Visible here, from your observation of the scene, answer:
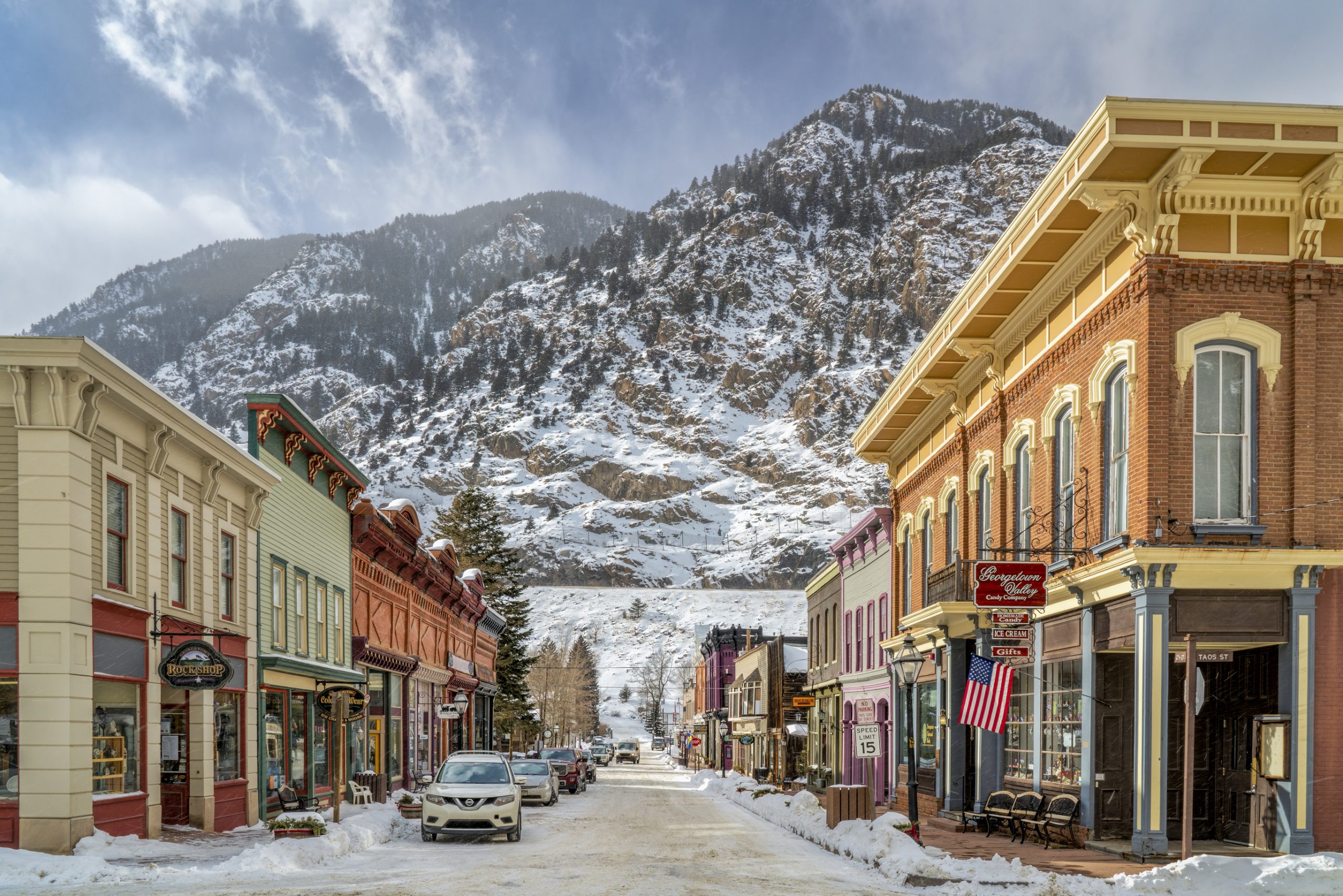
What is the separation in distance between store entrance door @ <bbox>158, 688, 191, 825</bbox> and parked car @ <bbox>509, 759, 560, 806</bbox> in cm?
1505

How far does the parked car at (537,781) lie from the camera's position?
3888 centimetres

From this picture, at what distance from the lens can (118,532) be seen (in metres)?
20.9

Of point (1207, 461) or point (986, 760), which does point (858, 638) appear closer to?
point (986, 760)

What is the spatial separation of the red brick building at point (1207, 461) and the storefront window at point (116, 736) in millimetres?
14969

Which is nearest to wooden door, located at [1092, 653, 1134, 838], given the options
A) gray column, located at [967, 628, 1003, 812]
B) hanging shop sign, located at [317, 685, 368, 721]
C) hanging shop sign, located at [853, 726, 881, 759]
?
hanging shop sign, located at [853, 726, 881, 759]

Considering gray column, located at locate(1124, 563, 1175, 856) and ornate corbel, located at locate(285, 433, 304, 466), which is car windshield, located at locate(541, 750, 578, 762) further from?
gray column, located at locate(1124, 563, 1175, 856)

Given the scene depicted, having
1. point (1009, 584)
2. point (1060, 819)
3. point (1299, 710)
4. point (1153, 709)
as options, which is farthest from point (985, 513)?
point (1299, 710)

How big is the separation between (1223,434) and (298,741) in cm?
2177

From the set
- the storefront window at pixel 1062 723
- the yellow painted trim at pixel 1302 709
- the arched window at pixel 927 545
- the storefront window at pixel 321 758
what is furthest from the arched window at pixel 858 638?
the yellow painted trim at pixel 1302 709

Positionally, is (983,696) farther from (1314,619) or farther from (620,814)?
(620,814)

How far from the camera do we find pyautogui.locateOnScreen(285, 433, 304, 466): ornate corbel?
3061 centimetres

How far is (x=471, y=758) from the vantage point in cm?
2758

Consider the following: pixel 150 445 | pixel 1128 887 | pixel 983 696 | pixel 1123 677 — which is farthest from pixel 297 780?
pixel 1128 887

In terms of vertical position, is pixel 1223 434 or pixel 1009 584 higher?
pixel 1223 434
